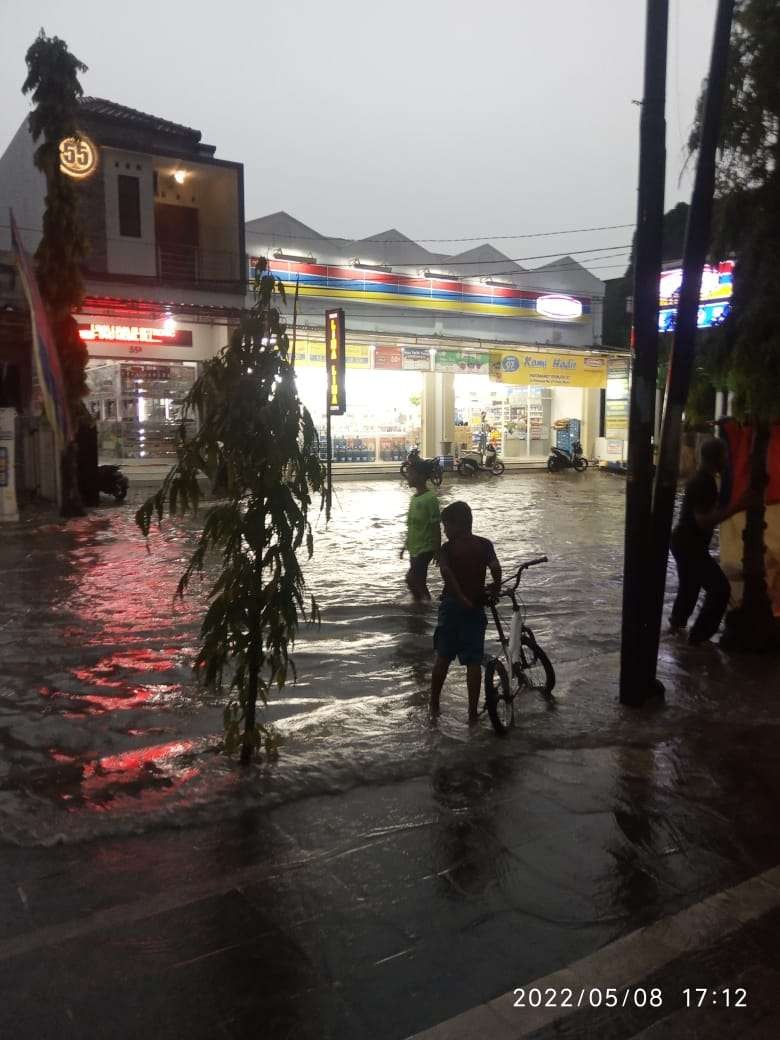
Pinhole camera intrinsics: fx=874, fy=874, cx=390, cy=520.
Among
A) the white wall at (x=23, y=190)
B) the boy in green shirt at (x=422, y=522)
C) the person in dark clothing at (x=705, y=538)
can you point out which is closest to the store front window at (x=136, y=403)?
the white wall at (x=23, y=190)

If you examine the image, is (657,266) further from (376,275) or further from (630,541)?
(376,275)

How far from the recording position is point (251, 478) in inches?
186

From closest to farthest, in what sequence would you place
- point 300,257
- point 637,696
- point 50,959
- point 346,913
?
point 50,959 → point 346,913 → point 637,696 → point 300,257

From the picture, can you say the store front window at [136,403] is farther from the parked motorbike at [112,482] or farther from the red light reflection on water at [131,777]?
the red light reflection on water at [131,777]

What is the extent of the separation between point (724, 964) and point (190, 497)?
3185 millimetres

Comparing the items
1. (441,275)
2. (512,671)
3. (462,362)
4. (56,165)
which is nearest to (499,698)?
(512,671)

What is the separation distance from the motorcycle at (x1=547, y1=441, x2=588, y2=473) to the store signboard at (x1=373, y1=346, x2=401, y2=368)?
855 cm

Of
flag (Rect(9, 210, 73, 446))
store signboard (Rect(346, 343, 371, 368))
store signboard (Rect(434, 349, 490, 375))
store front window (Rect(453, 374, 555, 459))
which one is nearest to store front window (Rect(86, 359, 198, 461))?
store signboard (Rect(346, 343, 371, 368))

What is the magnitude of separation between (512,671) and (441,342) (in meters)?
23.6

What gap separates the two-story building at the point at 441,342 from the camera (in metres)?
28.4

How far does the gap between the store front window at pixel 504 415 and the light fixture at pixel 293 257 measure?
7.21 metres

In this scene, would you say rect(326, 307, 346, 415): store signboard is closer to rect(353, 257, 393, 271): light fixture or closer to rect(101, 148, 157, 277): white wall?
rect(101, 148, 157, 277): white wall

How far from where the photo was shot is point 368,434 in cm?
3127

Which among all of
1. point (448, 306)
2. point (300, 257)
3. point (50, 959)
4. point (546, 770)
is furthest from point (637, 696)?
point (448, 306)
